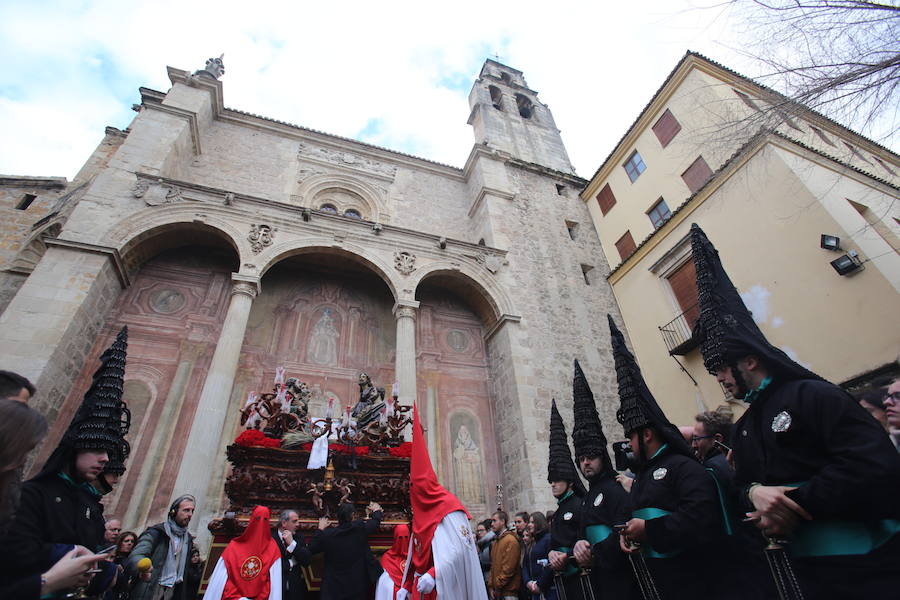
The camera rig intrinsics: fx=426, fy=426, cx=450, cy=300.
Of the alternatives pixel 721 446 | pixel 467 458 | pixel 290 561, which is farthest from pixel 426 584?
pixel 467 458

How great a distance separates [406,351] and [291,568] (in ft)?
20.1

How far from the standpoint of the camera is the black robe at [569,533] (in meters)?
3.38

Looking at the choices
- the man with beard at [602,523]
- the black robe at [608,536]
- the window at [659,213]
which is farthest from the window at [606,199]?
the black robe at [608,536]

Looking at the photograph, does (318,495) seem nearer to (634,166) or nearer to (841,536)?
(841,536)

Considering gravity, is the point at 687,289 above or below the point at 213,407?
above

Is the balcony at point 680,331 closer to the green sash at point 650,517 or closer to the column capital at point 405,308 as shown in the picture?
the column capital at point 405,308

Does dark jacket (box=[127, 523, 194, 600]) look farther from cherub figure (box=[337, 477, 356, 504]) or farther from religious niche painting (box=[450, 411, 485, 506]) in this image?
religious niche painting (box=[450, 411, 485, 506])

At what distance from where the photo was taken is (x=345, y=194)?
1528cm

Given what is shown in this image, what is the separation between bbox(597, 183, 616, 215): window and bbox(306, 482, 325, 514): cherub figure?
530 inches

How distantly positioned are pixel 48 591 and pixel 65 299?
29.1 feet

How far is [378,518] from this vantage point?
15.8ft

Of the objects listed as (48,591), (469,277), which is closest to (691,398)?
(469,277)

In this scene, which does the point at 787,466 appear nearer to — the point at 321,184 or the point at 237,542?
the point at 237,542

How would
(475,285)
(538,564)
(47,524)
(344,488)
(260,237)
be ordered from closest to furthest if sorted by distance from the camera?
(47,524)
(538,564)
(344,488)
(260,237)
(475,285)
